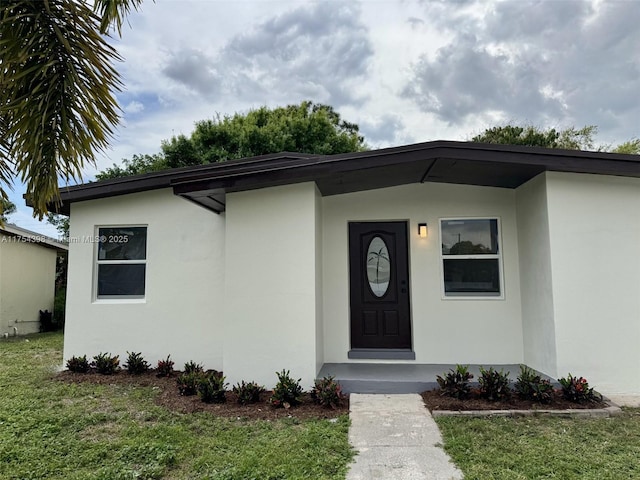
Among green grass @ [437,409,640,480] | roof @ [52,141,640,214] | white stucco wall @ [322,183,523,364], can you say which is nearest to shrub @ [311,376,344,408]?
green grass @ [437,409,640,480]

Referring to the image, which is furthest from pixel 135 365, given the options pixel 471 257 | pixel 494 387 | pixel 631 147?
pixel 631 147

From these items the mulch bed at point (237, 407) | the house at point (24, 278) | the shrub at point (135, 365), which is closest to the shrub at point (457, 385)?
the mulch bed at point (237, 407)

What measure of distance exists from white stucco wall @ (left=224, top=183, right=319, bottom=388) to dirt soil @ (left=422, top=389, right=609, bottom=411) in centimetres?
157

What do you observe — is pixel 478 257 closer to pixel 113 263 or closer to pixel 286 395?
pixel 286 395

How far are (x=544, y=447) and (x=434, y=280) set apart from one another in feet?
9.67

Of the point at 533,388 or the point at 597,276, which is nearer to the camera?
the point at 533,388

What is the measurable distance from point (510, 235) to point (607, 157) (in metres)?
1.69

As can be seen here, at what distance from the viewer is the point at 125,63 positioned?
9.30 ft

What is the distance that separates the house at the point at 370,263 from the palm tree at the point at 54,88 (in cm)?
204

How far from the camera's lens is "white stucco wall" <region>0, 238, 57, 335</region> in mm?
11258

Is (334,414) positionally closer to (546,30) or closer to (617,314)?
(617,314)

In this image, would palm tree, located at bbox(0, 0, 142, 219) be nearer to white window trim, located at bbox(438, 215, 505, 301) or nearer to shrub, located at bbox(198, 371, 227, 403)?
shrub, located at bbox(198, 371, 227, 403)

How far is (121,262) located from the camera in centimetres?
661

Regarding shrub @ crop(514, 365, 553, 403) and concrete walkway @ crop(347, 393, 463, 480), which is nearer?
concrete walkway @ crop(347, 393, 463, 480)
